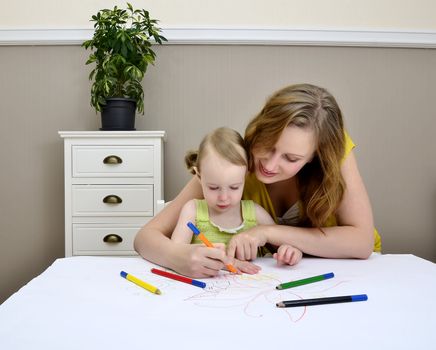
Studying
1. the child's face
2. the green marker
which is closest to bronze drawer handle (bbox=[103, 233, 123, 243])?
the child's face

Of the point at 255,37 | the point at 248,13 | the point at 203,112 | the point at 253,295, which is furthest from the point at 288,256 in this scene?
the point at 248,13

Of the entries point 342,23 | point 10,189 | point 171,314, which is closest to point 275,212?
point 171,314

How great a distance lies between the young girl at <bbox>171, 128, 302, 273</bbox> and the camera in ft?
3.24

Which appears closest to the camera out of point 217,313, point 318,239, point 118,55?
point 217,313

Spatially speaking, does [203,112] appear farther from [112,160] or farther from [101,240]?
[101,240]

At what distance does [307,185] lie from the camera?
3.66ft

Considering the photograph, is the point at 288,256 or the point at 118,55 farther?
the point at 118,55

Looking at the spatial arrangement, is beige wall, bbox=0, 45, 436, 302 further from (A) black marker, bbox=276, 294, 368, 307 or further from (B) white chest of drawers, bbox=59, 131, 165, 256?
(A) black marker, bbox=276, 294, 368, 307

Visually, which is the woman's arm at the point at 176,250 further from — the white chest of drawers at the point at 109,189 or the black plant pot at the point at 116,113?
the black plant pot at the point at 116,113

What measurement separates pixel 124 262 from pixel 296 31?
1.59 metres

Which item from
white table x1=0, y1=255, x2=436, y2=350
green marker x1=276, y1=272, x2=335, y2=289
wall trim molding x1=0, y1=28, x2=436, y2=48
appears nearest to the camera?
white table x1=0, y1=255, x2=436, y2=350

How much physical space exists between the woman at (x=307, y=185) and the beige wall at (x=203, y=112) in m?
1.04

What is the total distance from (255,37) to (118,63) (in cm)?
72

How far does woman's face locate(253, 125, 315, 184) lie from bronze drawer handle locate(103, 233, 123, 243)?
0.97 m
